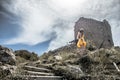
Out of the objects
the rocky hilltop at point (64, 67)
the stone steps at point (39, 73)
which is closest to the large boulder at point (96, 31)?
the rocky hilltop at point (64, 67)

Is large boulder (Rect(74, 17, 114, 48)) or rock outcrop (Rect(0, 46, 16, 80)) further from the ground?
large boulder (Rect(74, 17, 114, 48))

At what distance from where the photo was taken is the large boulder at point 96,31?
29578mm

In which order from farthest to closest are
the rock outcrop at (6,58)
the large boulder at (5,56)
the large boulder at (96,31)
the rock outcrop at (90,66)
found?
the large boulder at (96,31) < the rock outcrop at (90,66) < the large boulder at (5,56) < the rock outcrop at (6,58)

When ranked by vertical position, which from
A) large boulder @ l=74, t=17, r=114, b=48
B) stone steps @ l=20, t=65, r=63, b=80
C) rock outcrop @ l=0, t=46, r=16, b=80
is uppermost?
large boulder @ l=74, t=17, r=114, b=48

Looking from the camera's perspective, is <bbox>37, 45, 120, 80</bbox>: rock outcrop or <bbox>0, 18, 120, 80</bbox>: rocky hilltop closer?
<bbox>0, 18, 120, 80</bbox>: rocky hilltop

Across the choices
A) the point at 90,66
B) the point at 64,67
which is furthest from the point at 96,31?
the point at 64,67

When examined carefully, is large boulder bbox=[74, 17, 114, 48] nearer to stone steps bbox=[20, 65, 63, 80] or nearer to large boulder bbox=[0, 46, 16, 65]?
stone steps bbox=[20, 65, 63, 80]

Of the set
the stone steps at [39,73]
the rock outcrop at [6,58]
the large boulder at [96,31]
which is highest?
the large boulder at [96,31]

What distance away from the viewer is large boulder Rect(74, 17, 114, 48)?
29.6 meters

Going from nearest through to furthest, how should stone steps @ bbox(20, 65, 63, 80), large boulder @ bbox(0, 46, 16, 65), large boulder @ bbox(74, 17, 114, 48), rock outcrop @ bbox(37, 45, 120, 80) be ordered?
stone steps @ bbox(20, 65, 63, 80) < large boulder @ bbox(0, 46, 16, 65) < rock outcrop @ bbox(37, 45, 120, 80) < large boulder @ bbox(74, 17, 114, 48)

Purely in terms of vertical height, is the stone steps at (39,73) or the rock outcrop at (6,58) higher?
the rock outcrop at (6,58)

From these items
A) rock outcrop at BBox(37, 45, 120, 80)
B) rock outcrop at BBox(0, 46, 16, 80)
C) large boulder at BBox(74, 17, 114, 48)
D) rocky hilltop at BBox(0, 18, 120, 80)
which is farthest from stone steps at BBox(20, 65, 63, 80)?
large boulder at BBox(74, 17, 114, 48)

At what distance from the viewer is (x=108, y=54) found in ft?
42.4

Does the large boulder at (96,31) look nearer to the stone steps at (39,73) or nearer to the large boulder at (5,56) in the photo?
the stone steps at (39,73)
